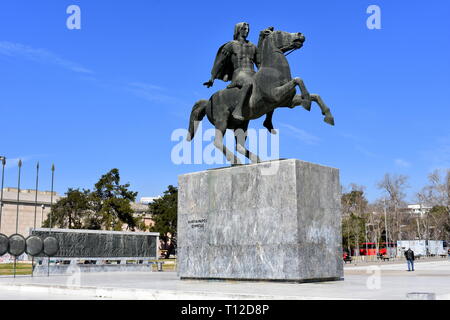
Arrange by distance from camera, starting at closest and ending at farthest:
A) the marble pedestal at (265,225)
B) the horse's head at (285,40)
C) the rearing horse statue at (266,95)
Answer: the marble pedestal at (265,225) → the rearing horse statue at (266,95) → the horse's head at (285,40)

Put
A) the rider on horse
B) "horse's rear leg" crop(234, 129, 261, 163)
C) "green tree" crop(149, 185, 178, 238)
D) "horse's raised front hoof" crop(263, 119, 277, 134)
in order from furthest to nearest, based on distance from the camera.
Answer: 1. "green tree" crop(149, 185, 178, 238)
2. "horse's raised front hoof" crop(263, 119, 277, 134)
3. "horse's rear leg" crop(234, 129, 261, 163)
4. the rider on horse

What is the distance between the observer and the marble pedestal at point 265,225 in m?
12.7

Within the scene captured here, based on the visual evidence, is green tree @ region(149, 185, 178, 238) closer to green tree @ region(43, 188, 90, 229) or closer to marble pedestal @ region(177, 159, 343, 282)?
green tree @ region(43, 188, 90, 229)

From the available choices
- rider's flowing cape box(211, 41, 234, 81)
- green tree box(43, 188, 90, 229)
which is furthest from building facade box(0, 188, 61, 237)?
rider's flowing cape box(211, 41, 234, 81)

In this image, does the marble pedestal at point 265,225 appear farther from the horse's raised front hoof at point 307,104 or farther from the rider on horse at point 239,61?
the rider on horse at point 239,61

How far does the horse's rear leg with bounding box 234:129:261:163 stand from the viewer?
14.8 meters

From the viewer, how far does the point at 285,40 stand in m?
14.0

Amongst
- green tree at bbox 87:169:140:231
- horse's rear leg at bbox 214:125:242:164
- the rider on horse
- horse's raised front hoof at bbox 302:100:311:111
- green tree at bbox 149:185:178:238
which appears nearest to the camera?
horse's raised front hoof at bbox 302:100:311:111

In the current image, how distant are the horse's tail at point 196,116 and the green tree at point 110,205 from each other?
4005 centimetres

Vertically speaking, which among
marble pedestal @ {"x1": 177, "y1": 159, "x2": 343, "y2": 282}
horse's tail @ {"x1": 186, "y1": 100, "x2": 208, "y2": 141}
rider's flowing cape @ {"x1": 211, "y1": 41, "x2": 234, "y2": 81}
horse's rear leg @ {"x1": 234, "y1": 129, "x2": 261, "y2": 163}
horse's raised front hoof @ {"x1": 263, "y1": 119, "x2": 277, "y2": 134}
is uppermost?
rider's flowing cape @ {"x1": 211, "y1": 41, "x2": 234, "y2": 81}

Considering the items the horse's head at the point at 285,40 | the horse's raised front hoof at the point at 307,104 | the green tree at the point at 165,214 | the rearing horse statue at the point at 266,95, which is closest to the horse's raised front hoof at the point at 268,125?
the rearing horse statue at the point at 266,95

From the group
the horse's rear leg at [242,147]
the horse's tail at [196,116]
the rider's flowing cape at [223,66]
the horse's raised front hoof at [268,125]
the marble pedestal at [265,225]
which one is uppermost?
the rider's flowing cape at [223,66]

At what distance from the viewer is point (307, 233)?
1280cm
